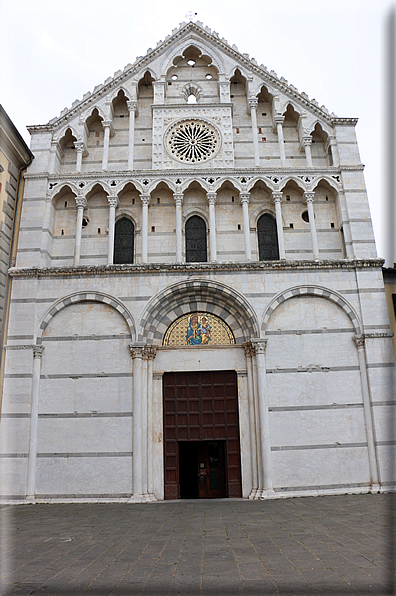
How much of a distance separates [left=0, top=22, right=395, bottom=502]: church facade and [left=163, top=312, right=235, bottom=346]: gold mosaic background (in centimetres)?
4

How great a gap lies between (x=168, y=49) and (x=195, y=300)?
9.68 meters

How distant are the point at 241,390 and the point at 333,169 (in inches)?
311

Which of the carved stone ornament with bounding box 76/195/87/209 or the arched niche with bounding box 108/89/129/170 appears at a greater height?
the arched niche with bounding box 108/89/129/170

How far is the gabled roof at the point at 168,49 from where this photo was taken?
1591 cm

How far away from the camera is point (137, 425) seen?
12.8 meters

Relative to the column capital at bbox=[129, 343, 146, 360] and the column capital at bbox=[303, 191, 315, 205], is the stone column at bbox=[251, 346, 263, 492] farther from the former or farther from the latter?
the column capital at bbox=[303, 191, 315, 205]

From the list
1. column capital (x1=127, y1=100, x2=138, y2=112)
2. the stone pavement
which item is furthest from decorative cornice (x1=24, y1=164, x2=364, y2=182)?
the stone pavement

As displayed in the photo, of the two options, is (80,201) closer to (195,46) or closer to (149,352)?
(149,352)

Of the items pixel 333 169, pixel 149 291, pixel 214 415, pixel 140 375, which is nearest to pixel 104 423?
pixel 140 375

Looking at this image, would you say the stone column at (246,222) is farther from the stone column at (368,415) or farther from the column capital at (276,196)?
the stone column at (368,415)

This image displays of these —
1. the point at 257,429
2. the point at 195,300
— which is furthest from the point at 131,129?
the point at 257,429

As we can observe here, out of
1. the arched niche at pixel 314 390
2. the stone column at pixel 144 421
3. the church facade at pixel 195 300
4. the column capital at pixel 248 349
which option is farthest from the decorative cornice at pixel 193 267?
the stone column at pixel 144 421

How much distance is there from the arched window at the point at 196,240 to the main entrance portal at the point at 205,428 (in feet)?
12.5

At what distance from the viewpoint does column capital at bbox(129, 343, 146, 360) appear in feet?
43.9
